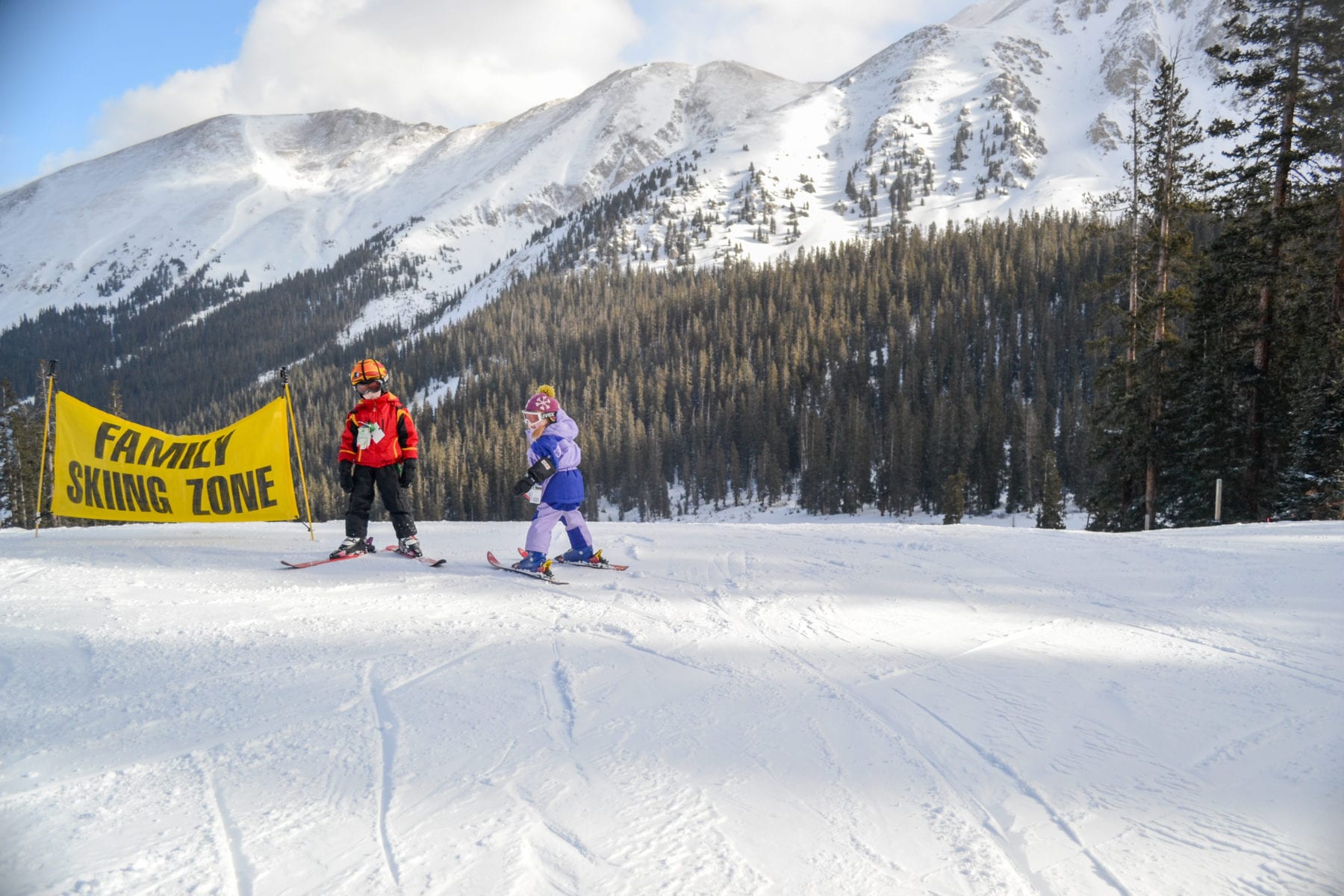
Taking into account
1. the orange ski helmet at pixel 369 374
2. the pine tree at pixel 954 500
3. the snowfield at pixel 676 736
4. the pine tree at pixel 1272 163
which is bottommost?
the pine tree at pixel 954 500

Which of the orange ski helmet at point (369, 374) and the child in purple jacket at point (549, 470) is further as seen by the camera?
the orange ski helmet at point (369, 374)

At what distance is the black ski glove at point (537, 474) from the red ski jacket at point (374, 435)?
5.58ft

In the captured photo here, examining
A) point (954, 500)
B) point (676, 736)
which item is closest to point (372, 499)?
point (676, 736)

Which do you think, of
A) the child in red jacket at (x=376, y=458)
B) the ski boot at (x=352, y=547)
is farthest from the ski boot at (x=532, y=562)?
the ski boot at (x=352, y=547)

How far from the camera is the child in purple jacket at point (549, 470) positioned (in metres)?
7.57

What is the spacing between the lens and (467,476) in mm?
79250

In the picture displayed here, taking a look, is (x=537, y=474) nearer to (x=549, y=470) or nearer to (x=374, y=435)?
(x=549, y=470)

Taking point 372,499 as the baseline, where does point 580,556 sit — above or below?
below

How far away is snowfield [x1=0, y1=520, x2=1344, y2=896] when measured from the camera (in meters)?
2.57

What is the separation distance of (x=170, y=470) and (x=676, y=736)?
9287 mm

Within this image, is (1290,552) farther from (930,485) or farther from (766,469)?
(766,469)

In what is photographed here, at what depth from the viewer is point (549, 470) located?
7531mm

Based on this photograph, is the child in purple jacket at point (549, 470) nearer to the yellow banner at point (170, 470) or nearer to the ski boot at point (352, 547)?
the ski boot at point (352, 547)

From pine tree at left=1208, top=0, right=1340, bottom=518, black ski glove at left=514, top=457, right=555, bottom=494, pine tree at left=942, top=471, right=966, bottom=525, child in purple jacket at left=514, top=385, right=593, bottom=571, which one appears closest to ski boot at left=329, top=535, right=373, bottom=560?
child in purple jacket at left=514, top=385, right=593, bottom=571
